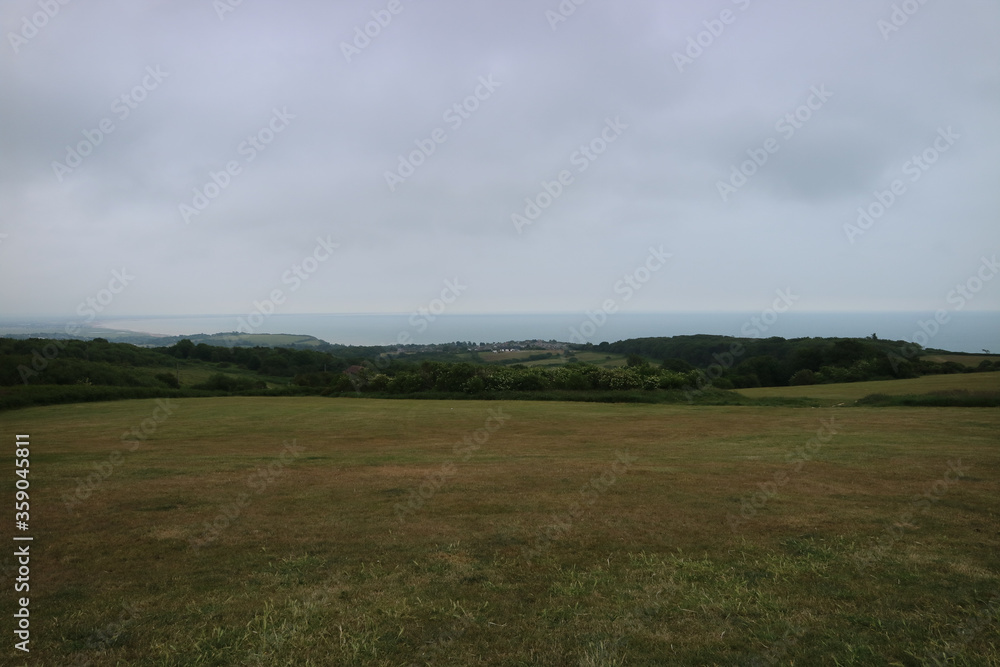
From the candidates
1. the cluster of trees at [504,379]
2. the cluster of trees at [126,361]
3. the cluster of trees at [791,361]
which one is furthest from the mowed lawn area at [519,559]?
the cluster of trees at [126,361]

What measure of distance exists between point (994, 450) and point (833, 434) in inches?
169

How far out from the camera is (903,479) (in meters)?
10.3

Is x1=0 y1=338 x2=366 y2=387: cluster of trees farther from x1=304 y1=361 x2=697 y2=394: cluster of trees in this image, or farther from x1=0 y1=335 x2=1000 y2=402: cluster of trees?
x1=304 y1=361 x2=697 y2=394: cluster of trees

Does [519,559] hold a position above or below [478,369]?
below

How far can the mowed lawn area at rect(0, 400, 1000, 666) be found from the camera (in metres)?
4.26

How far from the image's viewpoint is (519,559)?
618 cm

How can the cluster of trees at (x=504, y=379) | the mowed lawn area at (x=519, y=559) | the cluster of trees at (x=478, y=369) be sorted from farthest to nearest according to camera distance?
the cluster of trees at (x=478, y=369), the cluster of trees at (x=504, y=379), the mowed lawn area at (x=519, y=559)

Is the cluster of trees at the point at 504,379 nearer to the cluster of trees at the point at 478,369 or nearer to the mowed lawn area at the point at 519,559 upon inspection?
the cluster of trees at the point at 478,369

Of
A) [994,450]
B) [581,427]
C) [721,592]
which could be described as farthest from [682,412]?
[721,592]

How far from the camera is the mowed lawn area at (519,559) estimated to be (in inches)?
168

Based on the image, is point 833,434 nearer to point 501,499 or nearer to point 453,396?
point 501,499

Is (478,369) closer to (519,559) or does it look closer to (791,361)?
(519,559)

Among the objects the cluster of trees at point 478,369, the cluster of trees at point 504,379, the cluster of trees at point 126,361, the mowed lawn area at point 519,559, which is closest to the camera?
the mowed lawn area at point 519,559

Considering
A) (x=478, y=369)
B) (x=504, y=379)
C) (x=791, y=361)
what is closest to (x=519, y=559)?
(x=504, y=379)
